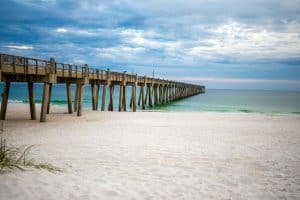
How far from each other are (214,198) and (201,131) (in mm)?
8846

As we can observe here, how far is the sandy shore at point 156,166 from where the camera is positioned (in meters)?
5.26

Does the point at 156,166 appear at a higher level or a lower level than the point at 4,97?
lower

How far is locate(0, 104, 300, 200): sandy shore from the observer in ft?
17.3

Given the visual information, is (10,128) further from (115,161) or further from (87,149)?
(115,161)

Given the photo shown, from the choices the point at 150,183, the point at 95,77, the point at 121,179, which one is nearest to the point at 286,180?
the point at 150,183

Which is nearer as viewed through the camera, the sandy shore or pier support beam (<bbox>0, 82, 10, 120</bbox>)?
the sandy shore

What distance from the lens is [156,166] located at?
24.0 ft

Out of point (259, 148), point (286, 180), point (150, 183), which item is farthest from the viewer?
point (259, 148)

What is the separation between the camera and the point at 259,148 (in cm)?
1016

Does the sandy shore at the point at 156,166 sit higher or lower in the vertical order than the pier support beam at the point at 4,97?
lower

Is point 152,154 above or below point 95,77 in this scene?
below

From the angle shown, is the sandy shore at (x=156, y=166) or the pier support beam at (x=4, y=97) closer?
the sandy shore at (x=156, y=166)

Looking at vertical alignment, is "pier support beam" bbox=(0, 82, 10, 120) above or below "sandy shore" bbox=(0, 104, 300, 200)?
above

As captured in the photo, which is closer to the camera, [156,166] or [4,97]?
[156,166]
